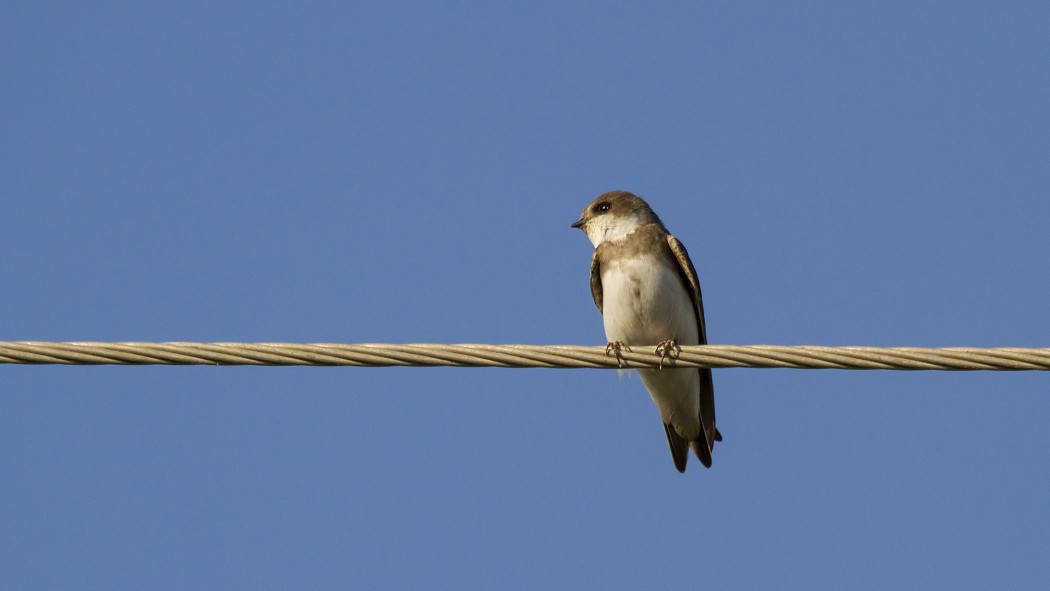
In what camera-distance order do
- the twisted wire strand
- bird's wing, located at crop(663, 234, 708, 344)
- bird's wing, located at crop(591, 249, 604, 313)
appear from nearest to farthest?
the twisted wire strand < bird's wing, located at crop(663, 234, 708, 344) < bird's wing, located at crop(591, 249, 604, 313)

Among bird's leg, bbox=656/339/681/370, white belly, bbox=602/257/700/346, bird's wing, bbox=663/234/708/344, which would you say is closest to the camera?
A: bird's leg, bbox=656/339/681/370

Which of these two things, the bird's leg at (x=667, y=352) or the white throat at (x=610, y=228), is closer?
the bird's leg at (x=667, y=352)

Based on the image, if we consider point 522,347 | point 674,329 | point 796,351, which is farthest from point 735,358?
point 674,329

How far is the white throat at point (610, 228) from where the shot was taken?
9180 millimetres

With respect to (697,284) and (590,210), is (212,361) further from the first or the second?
(590,210)

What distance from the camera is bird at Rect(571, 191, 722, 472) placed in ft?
27.9

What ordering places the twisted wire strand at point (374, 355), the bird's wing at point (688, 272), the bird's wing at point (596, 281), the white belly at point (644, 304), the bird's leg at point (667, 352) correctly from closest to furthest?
the twisted wire strand at point (374, 355) → the bird's leg at point (667, 352) → the white belly at point (644, 304) → the bird's wing at point (688, 272) → the bird's wing at point (596, 281)

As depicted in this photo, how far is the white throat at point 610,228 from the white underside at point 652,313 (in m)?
0.37

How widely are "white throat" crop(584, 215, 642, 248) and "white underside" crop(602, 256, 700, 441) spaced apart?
371 millimetres

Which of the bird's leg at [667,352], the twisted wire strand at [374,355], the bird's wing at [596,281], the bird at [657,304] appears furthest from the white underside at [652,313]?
the twisted wire strand at [374,355]

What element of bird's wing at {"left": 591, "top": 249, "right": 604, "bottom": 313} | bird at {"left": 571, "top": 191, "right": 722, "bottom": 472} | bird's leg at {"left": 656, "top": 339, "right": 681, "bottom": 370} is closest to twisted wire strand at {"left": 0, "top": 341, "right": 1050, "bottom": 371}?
bird's leg at {"left": 656, "top": 339, "right": 681, "bottom": 370}

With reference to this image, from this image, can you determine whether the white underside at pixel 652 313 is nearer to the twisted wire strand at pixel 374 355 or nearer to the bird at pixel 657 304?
the bird at pixel 657 304

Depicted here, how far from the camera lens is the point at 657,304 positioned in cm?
844

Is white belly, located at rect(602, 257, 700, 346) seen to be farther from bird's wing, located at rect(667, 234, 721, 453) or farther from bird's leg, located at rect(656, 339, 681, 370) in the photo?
bird's leg, located at rect(656, 339, 681, 370)
